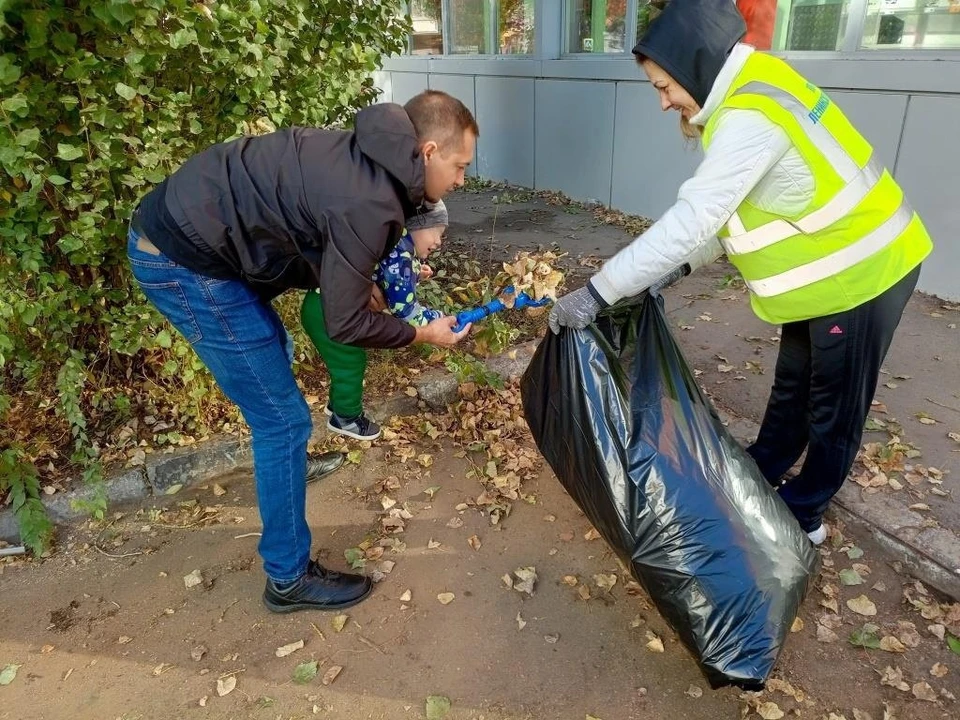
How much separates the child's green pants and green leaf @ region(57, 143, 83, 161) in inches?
37.8

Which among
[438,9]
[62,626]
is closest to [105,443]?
[62,626]

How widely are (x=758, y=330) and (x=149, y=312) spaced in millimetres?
3386

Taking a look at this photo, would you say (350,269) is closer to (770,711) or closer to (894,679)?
(770,711)

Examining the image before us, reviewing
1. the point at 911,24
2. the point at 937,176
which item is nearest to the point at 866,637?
the point at 937,176

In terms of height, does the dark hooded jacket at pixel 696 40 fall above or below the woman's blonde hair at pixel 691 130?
above

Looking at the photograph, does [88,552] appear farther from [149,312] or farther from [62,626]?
[149,312]

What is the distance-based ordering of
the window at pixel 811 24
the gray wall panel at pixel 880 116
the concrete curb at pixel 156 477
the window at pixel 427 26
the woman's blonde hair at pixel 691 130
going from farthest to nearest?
the window at pixel 427 26 → the window at pixel 811 24 → the gray wall panel at pixel 880 116 → the concrete curb at pixel 156 477 → the woman's blonde hair at pixel 691 130

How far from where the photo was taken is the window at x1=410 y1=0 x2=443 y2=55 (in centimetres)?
968

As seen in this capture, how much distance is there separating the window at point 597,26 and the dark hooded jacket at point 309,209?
5.72 metres

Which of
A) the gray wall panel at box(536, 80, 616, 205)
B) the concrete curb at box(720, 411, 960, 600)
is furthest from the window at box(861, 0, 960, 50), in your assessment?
the concrete curb at box(720, 411, 960, 600)

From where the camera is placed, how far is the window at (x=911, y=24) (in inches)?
171

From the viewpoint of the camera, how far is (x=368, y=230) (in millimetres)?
1735

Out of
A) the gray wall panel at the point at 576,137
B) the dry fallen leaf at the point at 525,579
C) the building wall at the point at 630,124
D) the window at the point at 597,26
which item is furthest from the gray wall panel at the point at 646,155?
the dry fallen leaf at the point at 525,579

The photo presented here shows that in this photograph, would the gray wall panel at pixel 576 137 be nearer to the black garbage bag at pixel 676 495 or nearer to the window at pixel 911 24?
the window at pixel 911 24
